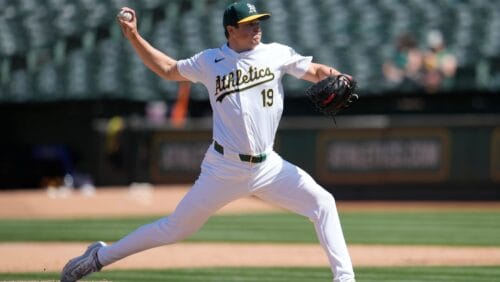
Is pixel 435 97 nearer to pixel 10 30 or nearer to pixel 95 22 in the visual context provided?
pixel 95 22

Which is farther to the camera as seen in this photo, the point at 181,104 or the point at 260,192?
the point at 181,104

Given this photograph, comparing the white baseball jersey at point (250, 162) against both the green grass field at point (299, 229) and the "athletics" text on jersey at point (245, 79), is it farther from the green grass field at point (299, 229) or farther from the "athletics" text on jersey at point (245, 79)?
the green grass field at point (299, 229)

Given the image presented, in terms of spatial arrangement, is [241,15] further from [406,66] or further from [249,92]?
[406,66]

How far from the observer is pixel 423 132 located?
16375 mm

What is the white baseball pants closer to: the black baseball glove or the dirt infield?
the black baseball glove

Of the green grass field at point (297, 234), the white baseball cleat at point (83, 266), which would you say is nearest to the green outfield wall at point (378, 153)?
the green grass field at point (297, 234)

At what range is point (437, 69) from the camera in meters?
17.0

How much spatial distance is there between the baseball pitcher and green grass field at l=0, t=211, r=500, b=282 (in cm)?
164

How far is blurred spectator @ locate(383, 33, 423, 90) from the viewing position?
56.2 feet

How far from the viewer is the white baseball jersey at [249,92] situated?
20.0 ft

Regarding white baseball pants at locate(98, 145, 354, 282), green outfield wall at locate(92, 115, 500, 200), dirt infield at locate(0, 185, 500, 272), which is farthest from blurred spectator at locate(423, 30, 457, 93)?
white baseball pants at locate(98, 145, 354, 282)

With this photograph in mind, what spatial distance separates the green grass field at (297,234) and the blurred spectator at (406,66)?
2980mm

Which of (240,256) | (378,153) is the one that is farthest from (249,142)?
(378,153)

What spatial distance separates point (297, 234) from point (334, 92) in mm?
6164
